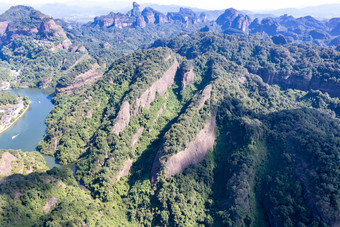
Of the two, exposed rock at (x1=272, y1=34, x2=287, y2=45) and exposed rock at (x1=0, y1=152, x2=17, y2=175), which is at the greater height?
exposed rock at (x1=272, y1=34, x2=287, y2=45)

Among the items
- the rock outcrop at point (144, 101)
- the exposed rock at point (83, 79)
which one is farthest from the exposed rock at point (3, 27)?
the rock outcrop at point (144, 101)

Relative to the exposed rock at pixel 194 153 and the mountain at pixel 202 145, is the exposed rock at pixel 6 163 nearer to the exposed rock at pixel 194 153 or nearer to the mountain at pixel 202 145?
the mountain at pixel 202 145

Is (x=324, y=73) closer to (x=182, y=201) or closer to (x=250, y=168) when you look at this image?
(x=250, y=168)

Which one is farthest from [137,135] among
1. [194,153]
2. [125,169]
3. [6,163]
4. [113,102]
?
[6,163]

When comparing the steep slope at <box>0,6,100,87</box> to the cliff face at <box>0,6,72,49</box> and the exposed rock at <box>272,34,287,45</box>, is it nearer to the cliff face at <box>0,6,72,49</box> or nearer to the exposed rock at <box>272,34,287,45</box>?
the cliff face at <box>0,6,72,49</box>

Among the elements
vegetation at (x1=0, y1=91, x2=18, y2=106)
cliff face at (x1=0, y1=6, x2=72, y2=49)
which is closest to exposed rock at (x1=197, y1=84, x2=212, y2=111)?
vegetation at (x1=0, y1=91, x2=18, y2=106)

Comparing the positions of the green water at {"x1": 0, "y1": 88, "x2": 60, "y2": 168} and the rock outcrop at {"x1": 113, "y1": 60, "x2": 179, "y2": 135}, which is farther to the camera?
the green water at {"x1": 0, "y1": 88, "x2": 60, "y2": 168}

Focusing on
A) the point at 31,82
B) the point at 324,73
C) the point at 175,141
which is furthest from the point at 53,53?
the point at 324,73
